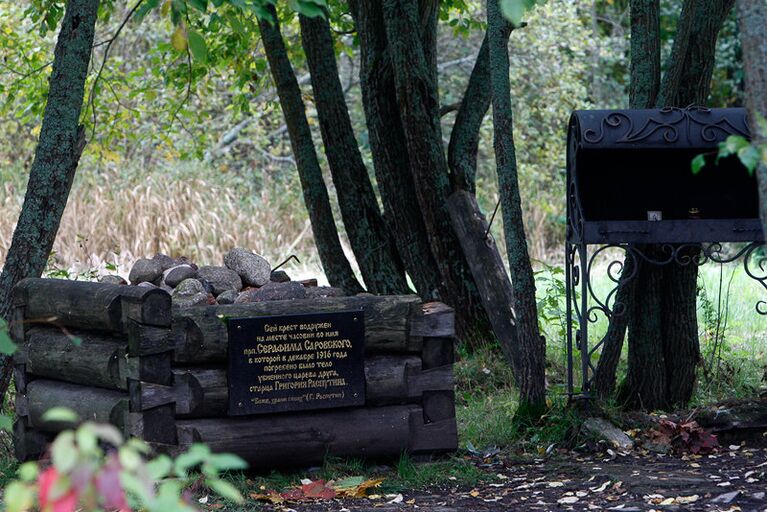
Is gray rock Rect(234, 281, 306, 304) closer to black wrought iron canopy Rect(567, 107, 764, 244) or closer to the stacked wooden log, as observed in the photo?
the stacked wooden log

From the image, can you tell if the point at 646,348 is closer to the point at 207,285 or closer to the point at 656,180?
the point at 656,180

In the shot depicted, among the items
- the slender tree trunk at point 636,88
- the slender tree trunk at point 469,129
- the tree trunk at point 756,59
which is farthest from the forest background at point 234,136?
the tree trunk at point 756,59

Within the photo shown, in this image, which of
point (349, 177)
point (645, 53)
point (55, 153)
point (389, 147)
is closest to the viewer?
point (55, 153)

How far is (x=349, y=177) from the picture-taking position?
9164mm

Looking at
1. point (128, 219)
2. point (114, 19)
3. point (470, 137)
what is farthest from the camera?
point (114, 19)

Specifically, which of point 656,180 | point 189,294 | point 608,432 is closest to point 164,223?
point 189,294

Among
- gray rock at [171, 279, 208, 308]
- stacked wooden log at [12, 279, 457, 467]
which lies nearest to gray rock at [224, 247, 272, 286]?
gray rock at [171, 279, 208, 308]

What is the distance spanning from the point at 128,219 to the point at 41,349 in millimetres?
8324

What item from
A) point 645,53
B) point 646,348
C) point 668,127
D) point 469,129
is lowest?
point 646,348

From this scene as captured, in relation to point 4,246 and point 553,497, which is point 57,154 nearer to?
point 553,497

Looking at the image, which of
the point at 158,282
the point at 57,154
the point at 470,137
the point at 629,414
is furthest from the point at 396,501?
the point at 470,137

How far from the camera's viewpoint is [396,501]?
5.30m

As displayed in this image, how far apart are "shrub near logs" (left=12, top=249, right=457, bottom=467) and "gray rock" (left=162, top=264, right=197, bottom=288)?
0.12 metres

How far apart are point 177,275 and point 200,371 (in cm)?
106
